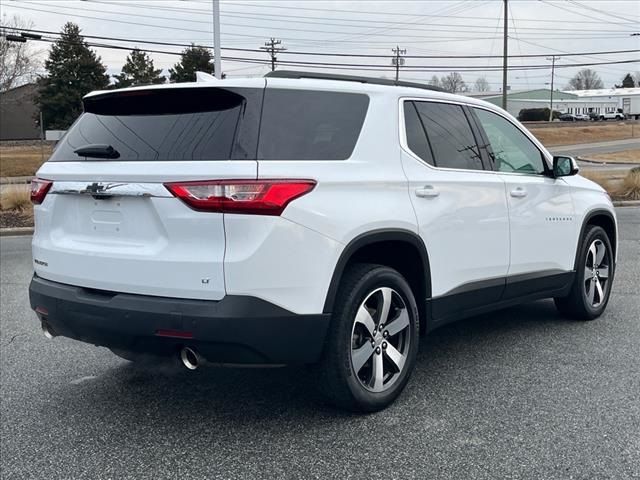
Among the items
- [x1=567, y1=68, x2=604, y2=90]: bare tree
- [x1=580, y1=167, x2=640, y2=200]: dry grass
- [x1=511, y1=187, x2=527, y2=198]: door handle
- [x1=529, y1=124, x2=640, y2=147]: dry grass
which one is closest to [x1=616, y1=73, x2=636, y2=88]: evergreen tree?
[x1=567, y1=68, x2=604, y2=90]: bare tree

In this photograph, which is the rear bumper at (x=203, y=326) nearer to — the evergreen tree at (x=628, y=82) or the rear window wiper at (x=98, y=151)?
the rear window wiper at (x=98, y=151)

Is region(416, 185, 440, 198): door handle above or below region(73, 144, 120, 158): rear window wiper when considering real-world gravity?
below

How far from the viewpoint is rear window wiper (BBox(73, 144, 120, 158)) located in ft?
12.3

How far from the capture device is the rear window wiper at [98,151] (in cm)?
375

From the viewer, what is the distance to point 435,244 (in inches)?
168

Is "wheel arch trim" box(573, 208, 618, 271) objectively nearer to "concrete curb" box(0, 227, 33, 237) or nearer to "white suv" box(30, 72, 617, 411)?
"white suv" box(30, 72, 617, 411)

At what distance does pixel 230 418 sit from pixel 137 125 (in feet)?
5.73

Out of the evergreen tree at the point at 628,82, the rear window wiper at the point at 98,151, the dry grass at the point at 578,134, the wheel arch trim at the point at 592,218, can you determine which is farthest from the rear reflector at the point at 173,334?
the evergreen tree at the point at 628,82

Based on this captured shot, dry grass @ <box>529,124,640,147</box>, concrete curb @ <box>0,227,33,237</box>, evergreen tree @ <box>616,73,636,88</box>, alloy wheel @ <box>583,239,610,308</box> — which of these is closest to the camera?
alloy wheel @ <box>583,239,610,308</box>

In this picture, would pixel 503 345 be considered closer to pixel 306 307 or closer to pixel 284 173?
pixel 306 307

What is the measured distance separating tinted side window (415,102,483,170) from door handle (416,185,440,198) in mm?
230

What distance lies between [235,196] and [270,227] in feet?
0.73

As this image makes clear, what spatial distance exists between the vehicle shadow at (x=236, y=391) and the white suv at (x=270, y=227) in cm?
37

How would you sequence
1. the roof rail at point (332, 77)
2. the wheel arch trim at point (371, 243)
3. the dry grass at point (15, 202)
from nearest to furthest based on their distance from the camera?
1. the wheel arch trim at point (371, 243)
2. the roof rail at point (332, 77)
3. the dry grass at point (15, 202)
